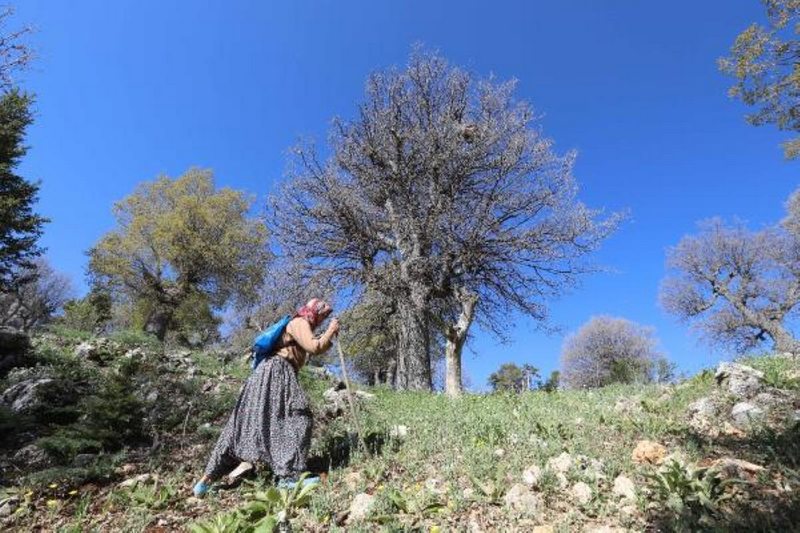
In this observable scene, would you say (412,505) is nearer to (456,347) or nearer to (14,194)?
(456,347)

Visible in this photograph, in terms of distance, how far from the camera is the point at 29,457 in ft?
17.8

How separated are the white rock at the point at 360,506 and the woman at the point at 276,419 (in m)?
0.84

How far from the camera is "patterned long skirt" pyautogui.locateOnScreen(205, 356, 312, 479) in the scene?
4660 mm

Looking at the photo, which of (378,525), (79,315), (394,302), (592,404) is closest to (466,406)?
(592,404)

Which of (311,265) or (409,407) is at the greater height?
(311,265)

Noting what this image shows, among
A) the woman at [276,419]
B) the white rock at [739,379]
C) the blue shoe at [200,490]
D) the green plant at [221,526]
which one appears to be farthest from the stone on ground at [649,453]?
the blue shoe at [200,490]

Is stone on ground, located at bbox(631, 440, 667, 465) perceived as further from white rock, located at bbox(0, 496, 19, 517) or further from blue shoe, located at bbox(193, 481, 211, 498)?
white rock, located at bbox(0, 496, 19, 517)

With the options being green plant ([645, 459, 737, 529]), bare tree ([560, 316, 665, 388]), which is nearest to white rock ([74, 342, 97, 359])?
green plant ([645, 459, 737, 529])

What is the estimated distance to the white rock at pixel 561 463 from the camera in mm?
4203

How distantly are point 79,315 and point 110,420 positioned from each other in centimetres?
1600

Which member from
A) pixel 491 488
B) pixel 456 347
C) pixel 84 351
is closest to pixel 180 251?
pixel 84 351

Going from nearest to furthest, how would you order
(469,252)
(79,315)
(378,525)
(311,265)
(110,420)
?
(378,525) → (110,420) → (469,252) → (311,265) → (79,315)

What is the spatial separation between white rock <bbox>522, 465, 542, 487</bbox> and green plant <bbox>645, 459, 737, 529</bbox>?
859 mm

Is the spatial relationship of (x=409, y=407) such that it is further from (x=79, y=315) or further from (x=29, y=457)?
(x=79, y=315)
